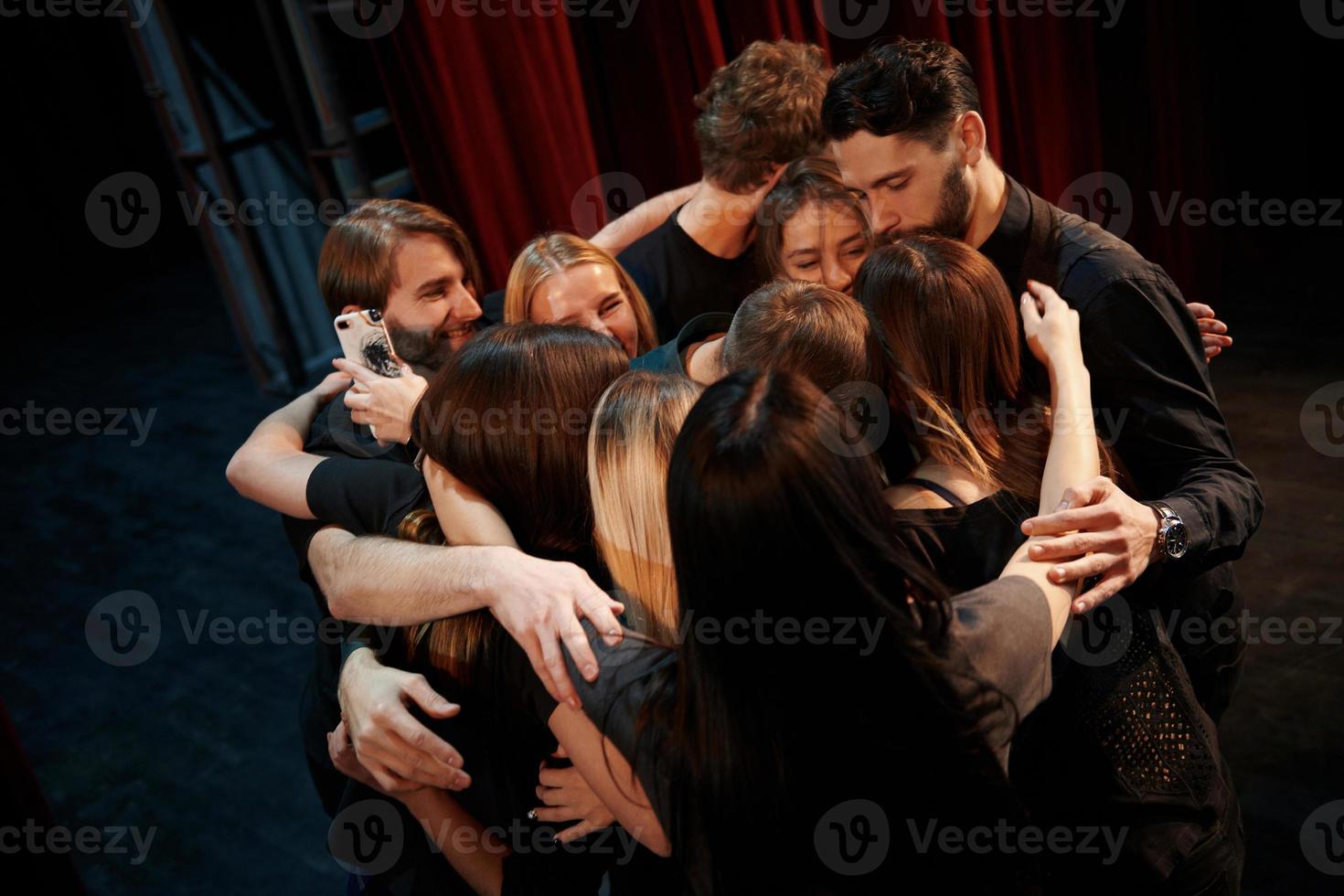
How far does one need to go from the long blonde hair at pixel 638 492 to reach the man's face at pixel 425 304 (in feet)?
3.80

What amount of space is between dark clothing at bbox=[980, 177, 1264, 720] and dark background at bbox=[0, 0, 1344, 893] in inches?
31.2

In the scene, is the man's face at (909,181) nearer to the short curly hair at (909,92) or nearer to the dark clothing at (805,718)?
the short curly hair at (909,92)

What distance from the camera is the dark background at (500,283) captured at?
2818 millimetres

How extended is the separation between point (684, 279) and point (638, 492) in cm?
143

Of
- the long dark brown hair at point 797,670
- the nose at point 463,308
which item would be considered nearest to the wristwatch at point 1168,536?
the long dark brown hair at point 797,670

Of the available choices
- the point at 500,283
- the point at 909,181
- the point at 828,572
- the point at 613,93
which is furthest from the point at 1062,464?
the point at 613,93

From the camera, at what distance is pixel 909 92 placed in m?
1.96

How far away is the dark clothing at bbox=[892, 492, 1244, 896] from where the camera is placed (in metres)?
1.48

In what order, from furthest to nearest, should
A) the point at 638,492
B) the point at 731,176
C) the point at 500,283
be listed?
the point at 500,283 < the point at 731,176 < the point at 638,492

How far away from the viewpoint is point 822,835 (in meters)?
1.18

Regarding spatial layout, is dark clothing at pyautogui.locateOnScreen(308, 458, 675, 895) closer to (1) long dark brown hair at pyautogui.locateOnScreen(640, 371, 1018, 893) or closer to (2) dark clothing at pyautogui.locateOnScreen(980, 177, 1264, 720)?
(1) long dark brown hair at pyautogui.locateOnScreen(640, 371, 1018, 893)

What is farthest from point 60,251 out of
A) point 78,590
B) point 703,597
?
point 703,597

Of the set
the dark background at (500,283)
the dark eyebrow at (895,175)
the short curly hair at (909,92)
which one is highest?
the short curly hair at (909,92)

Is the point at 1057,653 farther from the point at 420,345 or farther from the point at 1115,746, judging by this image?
the point at 420,345
